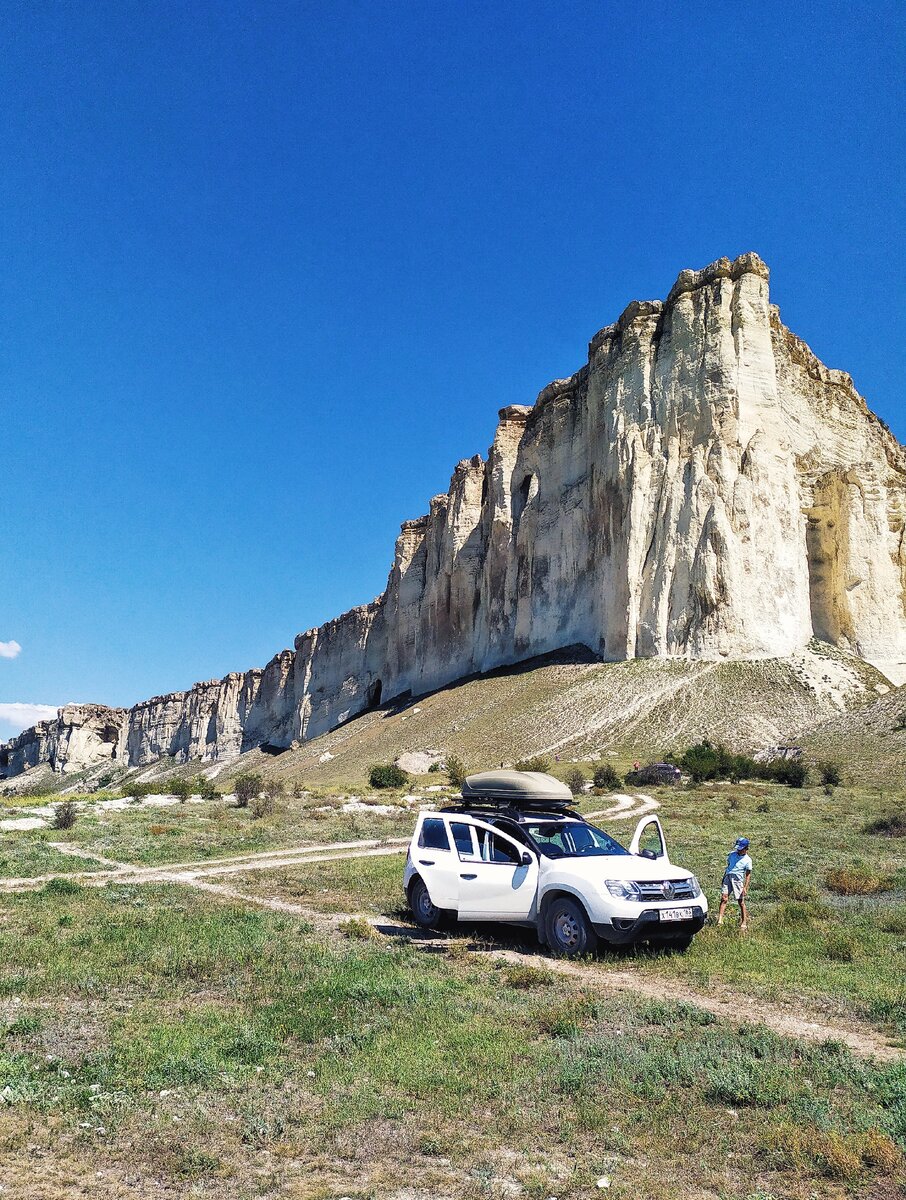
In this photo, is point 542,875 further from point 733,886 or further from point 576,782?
point 576,782

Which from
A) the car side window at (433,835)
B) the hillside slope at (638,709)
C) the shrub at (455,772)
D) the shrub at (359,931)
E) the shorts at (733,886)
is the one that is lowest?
the shrub at (359,931)

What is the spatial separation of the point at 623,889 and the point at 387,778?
113ft

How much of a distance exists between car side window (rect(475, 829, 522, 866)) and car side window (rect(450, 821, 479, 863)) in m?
0.12

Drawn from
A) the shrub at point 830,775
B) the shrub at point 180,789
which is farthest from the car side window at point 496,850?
the shrub at point 180,789

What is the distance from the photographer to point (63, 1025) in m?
6.57

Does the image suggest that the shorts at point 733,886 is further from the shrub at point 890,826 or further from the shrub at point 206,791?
the shrub at point 206,791

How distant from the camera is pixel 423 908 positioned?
1098 cm

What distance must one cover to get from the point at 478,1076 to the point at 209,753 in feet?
437

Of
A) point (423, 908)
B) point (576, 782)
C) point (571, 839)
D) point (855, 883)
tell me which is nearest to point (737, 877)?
point (571, 839)

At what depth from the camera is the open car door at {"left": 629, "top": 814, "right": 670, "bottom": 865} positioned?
10180mm

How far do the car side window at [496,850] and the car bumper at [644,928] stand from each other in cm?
145

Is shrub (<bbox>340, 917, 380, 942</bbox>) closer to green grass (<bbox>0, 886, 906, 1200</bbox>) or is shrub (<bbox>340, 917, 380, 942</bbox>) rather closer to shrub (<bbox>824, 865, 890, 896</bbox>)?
green grass (<bbox>0, 886, 906, 1200</bbox>)

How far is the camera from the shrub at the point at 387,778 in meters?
42.2

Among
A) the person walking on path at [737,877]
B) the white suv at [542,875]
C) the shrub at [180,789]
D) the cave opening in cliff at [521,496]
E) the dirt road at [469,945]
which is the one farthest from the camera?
the cave opening in cliff at [521,496]
